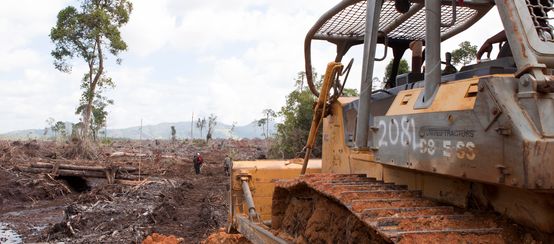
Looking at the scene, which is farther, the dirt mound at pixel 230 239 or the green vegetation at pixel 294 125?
the green vegetation at pixel 294 125

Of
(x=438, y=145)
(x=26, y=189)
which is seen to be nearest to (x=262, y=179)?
(x=438, y=145)

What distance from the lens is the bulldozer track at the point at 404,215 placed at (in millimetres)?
2412

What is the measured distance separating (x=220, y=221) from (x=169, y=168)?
14.8 m

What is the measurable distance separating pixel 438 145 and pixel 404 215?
0.42 m

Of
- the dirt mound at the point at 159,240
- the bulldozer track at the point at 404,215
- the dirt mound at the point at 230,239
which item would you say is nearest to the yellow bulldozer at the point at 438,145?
the bulldozer track at the point at 404,215

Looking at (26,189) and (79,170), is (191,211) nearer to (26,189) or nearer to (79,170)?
(26,189)

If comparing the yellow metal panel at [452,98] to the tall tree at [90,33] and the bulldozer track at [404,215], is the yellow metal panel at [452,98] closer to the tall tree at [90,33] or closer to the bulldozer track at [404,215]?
the bulldozer track at [404,215]

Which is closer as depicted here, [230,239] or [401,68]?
[401,68]

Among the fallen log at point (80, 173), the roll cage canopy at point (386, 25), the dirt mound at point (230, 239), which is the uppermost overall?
the roll cage canopy at point (386, 25)

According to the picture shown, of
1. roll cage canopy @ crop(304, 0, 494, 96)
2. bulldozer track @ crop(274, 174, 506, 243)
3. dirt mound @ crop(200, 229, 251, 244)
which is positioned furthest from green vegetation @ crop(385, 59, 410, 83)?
dirt mound @ crop(200, 229, 251, 244)

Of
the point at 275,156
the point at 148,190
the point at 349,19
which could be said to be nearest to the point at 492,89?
the point at 349,19

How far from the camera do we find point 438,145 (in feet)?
8.30

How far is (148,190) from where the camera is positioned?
682 inches

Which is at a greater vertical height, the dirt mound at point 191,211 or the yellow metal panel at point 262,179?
the yellow metal panel at point 262,179
